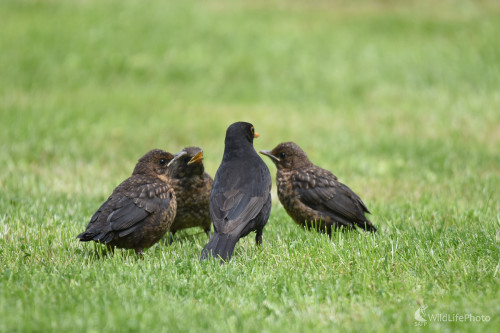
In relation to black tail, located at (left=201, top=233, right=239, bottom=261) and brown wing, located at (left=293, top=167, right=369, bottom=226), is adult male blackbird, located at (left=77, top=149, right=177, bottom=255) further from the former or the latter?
brown wing, located at (left=293, top=167, right=369, bottom=226)

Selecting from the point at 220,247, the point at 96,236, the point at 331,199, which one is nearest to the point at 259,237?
the point at 220,247

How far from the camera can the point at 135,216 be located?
20.0 ft

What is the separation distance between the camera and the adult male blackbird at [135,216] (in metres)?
5.93

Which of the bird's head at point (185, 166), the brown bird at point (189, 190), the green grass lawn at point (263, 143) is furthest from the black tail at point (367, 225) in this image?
the bird's head at point (185, 166)

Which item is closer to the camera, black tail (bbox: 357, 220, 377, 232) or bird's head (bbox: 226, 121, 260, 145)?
black tail (bbox: 357, 220, 377, 232)

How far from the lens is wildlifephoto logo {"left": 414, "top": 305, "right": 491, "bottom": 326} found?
4203 millimetres

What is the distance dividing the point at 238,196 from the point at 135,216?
116 cm

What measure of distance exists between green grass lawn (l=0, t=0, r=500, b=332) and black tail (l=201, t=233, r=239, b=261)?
0.46 feet

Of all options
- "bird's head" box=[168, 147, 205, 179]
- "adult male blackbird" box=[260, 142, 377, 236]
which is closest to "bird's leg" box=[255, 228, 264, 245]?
"adult male blackbird" box=[260, 142, 377, 236]

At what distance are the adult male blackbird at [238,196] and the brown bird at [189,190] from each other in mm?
554

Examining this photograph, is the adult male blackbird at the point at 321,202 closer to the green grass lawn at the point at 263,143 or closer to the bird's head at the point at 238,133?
the green grass lawn at the point at 263,143

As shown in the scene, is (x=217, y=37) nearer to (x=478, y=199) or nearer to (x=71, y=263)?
(x=478, y=199)

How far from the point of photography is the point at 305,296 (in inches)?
189

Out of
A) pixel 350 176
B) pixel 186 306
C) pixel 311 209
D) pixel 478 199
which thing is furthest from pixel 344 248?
pixel 350 176
